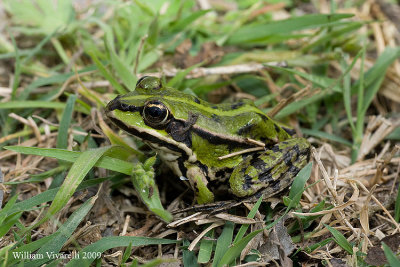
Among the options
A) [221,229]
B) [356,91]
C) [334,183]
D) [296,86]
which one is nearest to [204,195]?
[221,229]

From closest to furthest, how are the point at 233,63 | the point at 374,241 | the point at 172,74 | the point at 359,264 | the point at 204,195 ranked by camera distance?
the point at 359,264 < the point at 374,241 < the point at 204,195 < the point at 172,74 < the point at 233,63

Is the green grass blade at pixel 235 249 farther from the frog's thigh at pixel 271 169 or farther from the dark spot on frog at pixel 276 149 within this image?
the dark spot on frog at pixel 276 149

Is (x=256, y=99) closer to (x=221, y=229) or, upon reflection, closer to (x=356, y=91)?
(x=356, y=91)

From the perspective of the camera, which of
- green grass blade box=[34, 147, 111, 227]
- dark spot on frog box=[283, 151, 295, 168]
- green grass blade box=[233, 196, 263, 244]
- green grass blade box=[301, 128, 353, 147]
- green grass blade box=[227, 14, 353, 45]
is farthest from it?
green grass blade box=[227, 14, 353, 45]

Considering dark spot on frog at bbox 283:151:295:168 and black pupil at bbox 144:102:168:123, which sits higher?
black pupil at bbox 144:102:168:123

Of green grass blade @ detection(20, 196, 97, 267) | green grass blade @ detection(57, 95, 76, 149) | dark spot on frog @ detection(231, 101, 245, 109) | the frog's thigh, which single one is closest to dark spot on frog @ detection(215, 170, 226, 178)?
the frog's thigh

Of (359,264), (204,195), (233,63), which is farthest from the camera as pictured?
(233,63)

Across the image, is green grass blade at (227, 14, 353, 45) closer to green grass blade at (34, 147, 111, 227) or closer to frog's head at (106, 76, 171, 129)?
frog's head at (106, 76, 171, 129)
